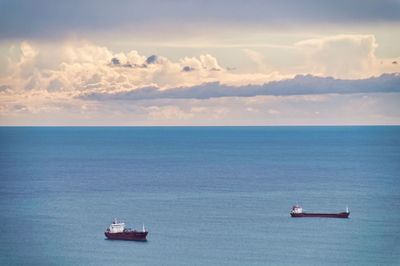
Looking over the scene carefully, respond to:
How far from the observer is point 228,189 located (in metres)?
80.0

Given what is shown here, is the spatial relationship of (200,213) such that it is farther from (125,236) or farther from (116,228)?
(116,228)

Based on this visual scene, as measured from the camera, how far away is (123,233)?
5334cm

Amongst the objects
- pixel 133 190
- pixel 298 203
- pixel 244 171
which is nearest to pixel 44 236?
pixel 133 190

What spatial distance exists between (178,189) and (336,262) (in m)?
36.4

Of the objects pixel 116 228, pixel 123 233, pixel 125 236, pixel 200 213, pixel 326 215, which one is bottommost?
pixel 125 236

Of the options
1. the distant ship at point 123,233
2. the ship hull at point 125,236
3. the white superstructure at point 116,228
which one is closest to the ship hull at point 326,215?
the distant ship at point 123,233

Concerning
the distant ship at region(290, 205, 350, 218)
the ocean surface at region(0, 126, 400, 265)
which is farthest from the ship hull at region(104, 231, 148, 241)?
the distant ship at region(290, 205, 350, 218)

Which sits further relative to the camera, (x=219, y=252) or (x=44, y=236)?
(x=44, y=236)

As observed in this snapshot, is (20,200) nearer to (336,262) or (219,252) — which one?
(219,252)

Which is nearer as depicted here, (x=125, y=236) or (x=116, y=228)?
(x=125, y=236)

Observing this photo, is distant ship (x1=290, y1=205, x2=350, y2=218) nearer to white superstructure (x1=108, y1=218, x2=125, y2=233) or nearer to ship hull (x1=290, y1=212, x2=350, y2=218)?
ship hull (x1=290, y1=212, x2=350, y2=218)

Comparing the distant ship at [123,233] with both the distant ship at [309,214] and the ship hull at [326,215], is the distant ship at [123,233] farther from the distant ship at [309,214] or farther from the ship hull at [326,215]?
the ship hull at [326,215]

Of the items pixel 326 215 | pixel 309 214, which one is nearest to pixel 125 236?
pixel 309 214

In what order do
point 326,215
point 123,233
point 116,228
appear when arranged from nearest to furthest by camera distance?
point 123,233 → point 116,228 → point 326,215
